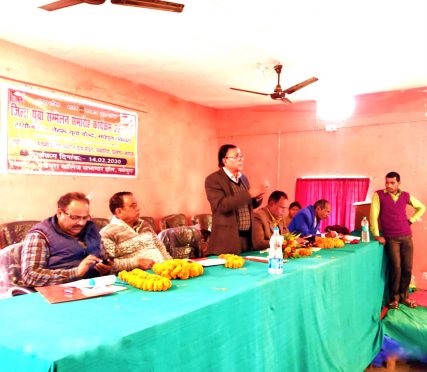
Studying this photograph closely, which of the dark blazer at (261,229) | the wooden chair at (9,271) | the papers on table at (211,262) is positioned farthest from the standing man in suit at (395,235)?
the wooden chair at (9,271)

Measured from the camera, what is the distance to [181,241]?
2.88 meters

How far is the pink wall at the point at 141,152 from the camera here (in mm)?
3971

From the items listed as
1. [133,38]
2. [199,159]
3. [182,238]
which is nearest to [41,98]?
[133,38]

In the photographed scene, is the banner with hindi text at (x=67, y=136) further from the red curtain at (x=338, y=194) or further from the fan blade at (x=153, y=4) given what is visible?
the red curtain at (x=338, y=194)

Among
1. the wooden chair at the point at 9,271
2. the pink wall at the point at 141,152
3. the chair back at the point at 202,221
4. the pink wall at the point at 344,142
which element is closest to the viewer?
the wooden chair at the point at 9,271

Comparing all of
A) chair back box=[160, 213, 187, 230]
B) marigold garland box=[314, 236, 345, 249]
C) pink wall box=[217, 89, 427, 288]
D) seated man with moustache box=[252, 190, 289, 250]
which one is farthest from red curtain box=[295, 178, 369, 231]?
marigold garland box=[314, 236, 345, 249]

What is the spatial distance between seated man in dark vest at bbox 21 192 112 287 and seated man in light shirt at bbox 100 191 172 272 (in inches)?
5.7

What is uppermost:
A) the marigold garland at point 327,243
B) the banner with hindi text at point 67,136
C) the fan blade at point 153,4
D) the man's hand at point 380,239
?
the fan blade at point 153,4

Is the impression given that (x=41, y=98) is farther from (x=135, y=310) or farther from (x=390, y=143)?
(x=390, y=143)

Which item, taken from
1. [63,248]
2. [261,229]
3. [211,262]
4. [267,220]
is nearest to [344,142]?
[267,220]

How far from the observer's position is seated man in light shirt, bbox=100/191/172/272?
90.0 inches

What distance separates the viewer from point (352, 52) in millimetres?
3943

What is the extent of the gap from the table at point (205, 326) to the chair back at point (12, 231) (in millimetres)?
2450

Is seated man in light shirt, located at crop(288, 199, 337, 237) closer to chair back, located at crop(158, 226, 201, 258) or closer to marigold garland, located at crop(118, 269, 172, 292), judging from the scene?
chair back, located at crop(158, 226, 201, 258)
